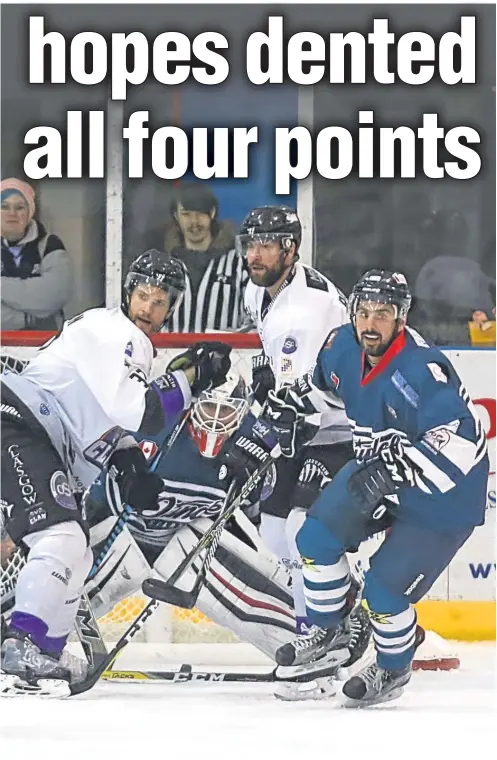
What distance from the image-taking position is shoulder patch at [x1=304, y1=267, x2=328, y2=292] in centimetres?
395

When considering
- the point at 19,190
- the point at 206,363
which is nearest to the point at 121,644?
the point at 206,363

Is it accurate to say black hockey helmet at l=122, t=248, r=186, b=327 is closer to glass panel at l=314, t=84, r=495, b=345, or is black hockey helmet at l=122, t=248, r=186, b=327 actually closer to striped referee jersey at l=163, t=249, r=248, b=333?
striped referee jersey at l=163, t=249, r=248, b=333

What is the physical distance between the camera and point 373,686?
3.79m

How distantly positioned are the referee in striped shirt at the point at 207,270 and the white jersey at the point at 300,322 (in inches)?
3.1

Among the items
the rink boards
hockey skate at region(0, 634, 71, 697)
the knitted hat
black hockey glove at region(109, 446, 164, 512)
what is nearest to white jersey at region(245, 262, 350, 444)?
black hockey glove at region(109, 446, 164, 512)

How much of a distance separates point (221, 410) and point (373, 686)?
0.89 m

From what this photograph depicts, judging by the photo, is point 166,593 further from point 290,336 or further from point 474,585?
point 474,585

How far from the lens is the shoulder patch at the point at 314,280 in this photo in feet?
13.0

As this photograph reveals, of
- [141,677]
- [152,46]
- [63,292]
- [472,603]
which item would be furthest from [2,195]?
[472,603]

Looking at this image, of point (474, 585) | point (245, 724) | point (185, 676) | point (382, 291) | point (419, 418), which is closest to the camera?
point (245, 724)

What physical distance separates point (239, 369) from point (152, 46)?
989 millimetres

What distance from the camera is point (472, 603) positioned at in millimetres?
4305

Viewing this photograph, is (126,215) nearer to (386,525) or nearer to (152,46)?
(152,46)

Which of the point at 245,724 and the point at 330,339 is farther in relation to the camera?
the point at 330,339
